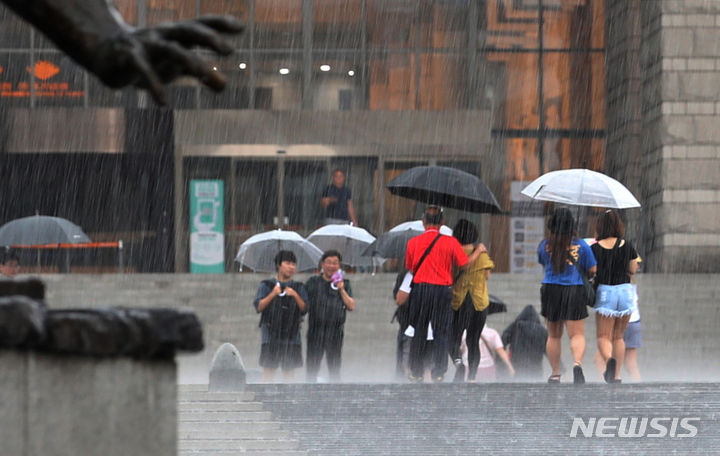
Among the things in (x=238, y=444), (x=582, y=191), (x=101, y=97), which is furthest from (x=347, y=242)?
(x=101, y=97)

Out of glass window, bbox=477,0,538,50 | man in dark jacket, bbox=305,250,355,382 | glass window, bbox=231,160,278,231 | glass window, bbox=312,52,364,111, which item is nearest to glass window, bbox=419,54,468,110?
glass window, bbox=477,0,538,50

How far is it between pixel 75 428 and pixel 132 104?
26401 mm

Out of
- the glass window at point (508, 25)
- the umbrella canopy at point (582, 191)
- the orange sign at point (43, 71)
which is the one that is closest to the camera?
the umbrella canopy at point (582, 191)

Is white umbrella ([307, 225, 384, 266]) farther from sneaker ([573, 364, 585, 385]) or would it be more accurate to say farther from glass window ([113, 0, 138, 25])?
glass window ([113, 0, 138, 25])

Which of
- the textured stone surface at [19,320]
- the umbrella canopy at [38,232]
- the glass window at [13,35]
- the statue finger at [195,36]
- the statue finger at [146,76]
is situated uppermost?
the glass window at [13,35]

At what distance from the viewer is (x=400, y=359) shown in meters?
12.6

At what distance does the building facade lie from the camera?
27.9m

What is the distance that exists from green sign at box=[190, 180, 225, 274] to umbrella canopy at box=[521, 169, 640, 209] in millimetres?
14521

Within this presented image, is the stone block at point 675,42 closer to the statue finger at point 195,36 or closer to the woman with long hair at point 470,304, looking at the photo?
the woman with long hair at point 470,304

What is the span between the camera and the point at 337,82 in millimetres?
28875

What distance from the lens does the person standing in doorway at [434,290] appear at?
11438 millimetres

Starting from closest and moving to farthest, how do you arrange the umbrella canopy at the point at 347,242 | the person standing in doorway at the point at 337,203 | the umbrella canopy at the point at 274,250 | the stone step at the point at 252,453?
the stone step at the point at 252,453, the umbrella canopy at the point at 274,250, the umbrella canopy at the point at 347,242, the person standing in doorway at the point at 337,203

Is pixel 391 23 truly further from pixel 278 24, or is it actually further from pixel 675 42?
pixel 675 42

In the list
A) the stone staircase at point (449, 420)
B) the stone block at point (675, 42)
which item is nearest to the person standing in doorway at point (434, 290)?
the stone staircase at point (449, 420)
